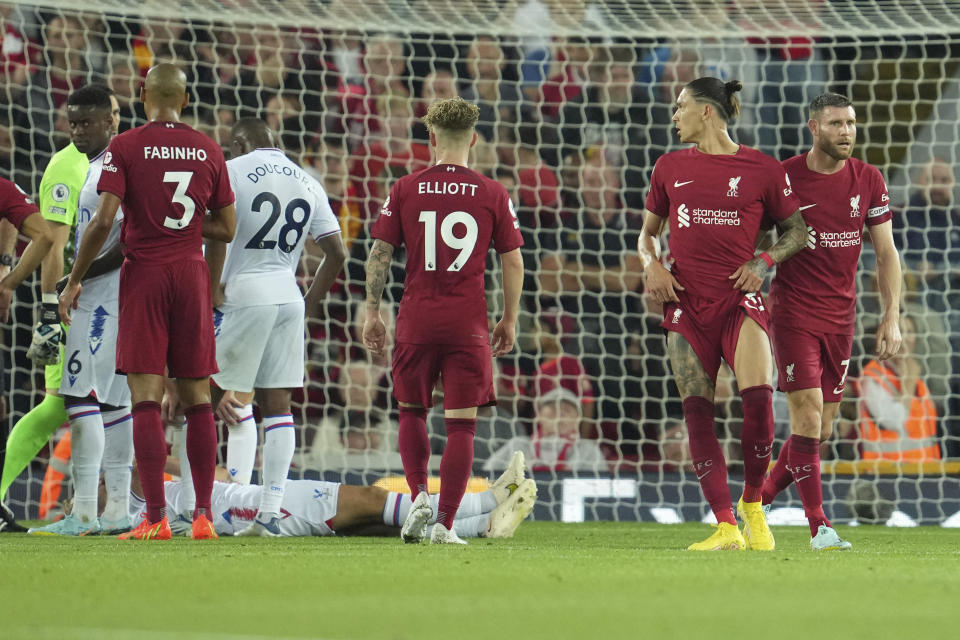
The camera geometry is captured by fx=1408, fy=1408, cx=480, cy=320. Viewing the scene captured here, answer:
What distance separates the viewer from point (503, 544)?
17.2 ft

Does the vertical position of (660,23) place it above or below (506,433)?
above

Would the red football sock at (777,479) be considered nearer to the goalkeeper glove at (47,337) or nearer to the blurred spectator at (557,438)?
the blurred spectator at (557,438)

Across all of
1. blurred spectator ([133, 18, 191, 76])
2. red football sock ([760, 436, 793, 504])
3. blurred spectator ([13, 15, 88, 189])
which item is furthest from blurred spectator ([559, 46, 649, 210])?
red football sock ([760, 436, 793, 504])

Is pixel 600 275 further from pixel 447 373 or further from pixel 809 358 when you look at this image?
pixel 447 373

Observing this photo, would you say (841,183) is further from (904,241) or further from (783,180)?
(904,241)

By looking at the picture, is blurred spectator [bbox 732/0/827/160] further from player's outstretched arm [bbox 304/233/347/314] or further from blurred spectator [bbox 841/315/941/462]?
player's outstretched arm [bbox 304/233/347/314]

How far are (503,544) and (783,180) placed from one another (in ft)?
5.56

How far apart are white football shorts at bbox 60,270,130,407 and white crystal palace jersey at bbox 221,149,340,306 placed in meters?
0.49

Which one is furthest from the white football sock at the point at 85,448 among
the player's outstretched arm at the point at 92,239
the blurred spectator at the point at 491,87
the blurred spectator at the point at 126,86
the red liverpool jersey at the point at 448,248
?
the blurred spectator at the point at 491,87

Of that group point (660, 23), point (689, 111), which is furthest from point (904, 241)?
point (689, 111)

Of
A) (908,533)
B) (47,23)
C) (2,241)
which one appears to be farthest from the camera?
(47,23)

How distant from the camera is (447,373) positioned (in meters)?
5.08

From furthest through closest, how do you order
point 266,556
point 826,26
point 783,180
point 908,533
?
1. point 826,26
2. point 908,533
3. point 783,180
4. point 266,556

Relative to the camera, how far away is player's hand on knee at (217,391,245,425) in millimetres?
6109
